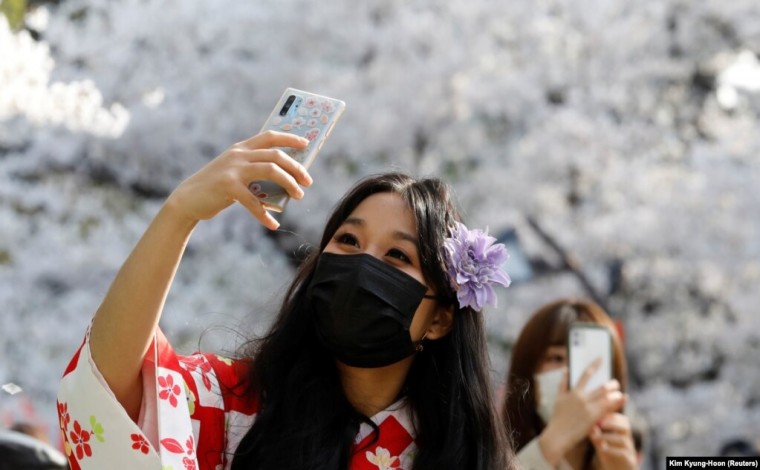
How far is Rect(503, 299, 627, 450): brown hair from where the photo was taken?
3.11m

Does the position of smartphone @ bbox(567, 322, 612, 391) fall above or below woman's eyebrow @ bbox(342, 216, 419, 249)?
below

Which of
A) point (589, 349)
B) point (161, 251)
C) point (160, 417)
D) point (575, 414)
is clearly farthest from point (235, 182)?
point (589, 349)

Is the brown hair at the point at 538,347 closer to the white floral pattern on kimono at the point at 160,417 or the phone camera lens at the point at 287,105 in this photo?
the white floral pattern on kimono at the point at 160,417

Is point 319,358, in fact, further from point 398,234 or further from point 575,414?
point 575,414

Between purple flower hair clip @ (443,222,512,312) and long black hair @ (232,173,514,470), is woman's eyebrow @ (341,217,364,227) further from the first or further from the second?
purple flower hair clip @ (443,222,512,312)

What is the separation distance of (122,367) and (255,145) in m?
0.37

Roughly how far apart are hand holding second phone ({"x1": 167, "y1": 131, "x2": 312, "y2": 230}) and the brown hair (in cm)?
166

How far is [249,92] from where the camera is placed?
264 inches

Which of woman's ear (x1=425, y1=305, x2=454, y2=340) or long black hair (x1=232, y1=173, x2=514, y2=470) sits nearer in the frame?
long black hair (x1=232, y1=173, x2=514, y2=470)

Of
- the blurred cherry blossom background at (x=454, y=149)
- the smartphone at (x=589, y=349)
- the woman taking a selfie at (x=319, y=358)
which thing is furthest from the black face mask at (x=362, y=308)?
the blurred cherry blossom background at (x=454, y=149)

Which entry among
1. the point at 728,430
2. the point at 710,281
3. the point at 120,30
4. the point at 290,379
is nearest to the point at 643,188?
the point at 710,281

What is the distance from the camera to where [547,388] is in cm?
314

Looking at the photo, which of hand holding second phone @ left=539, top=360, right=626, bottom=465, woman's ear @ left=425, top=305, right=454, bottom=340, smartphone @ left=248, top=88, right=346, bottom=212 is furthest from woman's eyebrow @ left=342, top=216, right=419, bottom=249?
hand holding second phone @ left=539, top=360, right=626, bottom=465

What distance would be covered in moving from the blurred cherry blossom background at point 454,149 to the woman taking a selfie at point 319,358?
385cm
